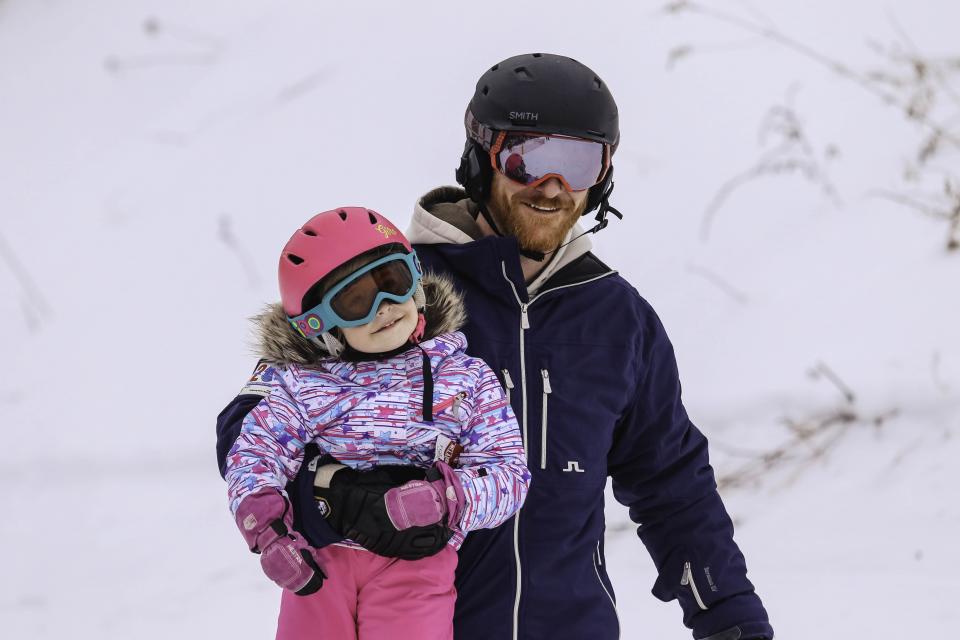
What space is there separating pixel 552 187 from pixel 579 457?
707mm

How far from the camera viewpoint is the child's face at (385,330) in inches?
92.7

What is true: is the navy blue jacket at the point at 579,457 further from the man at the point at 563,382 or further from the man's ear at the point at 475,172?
the man's ear at the point at 475,172

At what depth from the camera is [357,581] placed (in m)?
2.34

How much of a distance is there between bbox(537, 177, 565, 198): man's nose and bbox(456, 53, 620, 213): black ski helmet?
0.42 ft

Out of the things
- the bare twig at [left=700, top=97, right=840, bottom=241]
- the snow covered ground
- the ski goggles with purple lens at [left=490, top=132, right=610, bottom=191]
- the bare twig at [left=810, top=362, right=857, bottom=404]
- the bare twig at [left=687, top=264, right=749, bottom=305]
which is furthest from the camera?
the bare twig at [left=700, top=97, right=840, bottom=241]

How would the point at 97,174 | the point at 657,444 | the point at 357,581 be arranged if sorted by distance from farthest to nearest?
the point at 97,174 → the point at 657,444 → the point at 357,581

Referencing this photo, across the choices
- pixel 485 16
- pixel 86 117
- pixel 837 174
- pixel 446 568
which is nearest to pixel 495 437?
pixel 446 568

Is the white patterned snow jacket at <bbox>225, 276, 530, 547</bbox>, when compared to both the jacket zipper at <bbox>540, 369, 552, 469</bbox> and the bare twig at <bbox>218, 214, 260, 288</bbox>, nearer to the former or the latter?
the jacket zipper at <bbox>540, 369, 552, 469</bbox>

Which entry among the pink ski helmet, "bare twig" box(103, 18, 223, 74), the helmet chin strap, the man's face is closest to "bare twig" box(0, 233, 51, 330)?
"bare twig" box(103, 18, 223, 74)

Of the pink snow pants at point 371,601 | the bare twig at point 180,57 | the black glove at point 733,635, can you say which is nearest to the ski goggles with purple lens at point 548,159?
the pink snow pants at point 371,601

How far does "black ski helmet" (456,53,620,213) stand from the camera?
2.85m

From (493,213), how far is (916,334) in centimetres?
233

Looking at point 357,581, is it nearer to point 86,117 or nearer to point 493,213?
point 493,213

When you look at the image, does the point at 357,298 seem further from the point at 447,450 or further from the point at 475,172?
the point at 475,172
